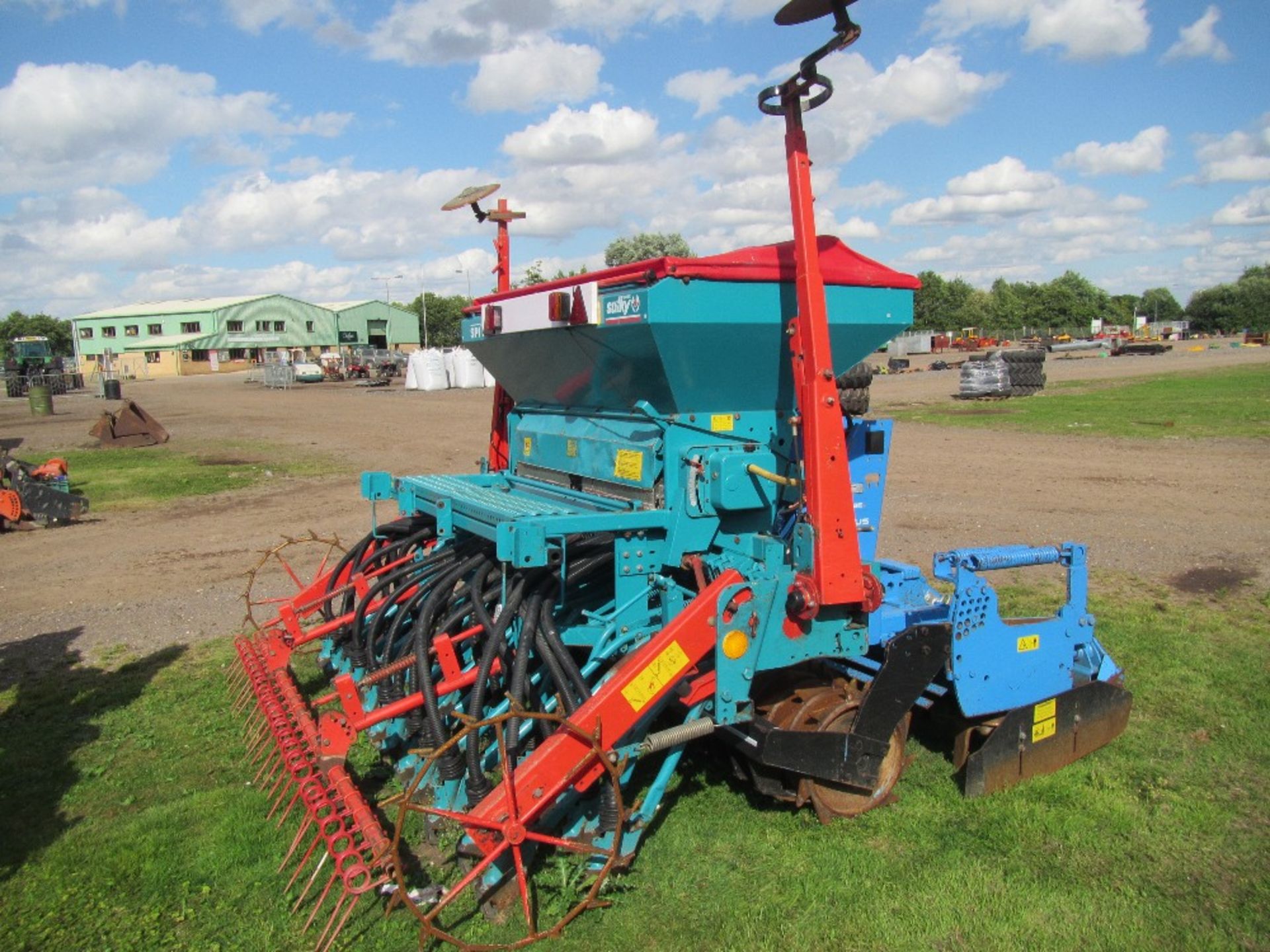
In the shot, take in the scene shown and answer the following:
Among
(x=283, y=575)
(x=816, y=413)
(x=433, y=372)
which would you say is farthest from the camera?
(x=433, y=372)

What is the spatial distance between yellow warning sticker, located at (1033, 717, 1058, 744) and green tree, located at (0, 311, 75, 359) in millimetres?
96519

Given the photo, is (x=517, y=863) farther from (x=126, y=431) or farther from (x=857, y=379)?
(x=126, y=431)

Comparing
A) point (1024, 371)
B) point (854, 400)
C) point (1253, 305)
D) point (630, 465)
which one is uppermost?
point (1253, 305)

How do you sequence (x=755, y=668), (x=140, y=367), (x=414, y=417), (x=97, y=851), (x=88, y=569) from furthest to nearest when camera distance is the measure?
1. (x=140, y=367)
2. (x=414, y=417)
3. (x=88, y=569)
4. (x=97, y=851)
5. (x=755, y=668)

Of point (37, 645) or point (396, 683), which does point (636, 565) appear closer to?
point (396, 683)

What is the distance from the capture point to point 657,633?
3850mm

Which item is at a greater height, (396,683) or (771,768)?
(396,683)

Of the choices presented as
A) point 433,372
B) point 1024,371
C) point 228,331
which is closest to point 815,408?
point 1024,371

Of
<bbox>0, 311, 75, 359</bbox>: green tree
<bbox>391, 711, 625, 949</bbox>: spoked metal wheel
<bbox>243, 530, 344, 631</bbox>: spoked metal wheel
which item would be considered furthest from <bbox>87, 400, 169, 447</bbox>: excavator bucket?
<bbox>0, 311, 75, 359</bbox>: green tree

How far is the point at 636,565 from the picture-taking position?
4.18 metres

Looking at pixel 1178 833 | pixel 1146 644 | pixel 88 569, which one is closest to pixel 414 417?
pixel 88 569

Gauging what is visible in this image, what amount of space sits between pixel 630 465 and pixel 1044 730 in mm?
2310

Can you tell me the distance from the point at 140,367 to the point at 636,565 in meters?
69.7

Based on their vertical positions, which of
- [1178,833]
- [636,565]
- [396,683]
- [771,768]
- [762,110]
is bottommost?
[1178,833]
